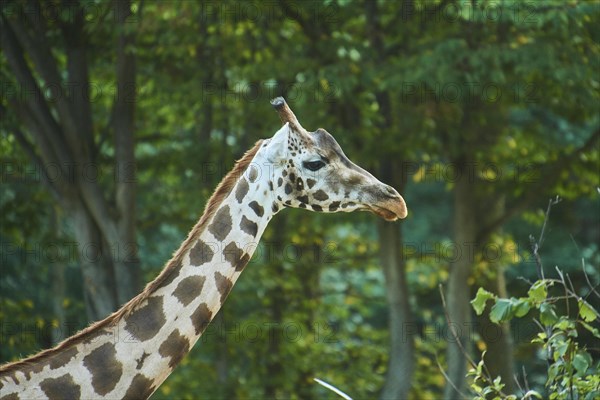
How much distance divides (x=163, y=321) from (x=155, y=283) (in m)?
0.21

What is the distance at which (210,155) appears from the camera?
13602mm

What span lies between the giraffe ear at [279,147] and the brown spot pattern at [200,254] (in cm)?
68

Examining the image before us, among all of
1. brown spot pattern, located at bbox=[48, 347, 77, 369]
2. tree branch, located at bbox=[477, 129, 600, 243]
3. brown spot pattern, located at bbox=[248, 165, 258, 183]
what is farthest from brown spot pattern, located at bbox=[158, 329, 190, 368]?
tree branch, located at bbox=[477, 129, 600, 243]

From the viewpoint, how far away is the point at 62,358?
5.71 metres

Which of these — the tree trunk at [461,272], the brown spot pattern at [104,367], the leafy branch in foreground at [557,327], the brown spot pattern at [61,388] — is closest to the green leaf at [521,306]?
the leafy branch in foreground at [557,327]

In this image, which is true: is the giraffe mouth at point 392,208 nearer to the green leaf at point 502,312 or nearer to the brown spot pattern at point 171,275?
the green leaf at point 502,312

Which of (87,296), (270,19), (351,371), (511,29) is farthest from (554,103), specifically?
(87,296)

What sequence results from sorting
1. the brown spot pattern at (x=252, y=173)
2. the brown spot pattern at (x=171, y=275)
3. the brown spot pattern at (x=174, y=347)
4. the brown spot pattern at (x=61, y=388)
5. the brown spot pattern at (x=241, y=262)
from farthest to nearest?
1. the brown spot pattern at (x=252, y=173)
2. the brown spot pattern at (x=241, y=262)
3. the brown spot pattern at (x=171, y=275)
4. the brown spot pattern at (x=174, y=347)
5. the brown spot pattern at (x=61, y=388)

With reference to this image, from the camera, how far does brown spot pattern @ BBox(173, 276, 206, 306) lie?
19.6 ft

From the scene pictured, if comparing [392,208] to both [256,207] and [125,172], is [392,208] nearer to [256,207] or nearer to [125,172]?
[256,207]

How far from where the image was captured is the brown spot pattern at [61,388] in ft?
18.4

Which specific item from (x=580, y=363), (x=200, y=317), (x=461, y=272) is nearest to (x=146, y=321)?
(x=200, y=317)

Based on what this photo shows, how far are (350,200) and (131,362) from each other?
167 cm

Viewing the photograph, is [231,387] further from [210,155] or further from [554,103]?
[554,103]
